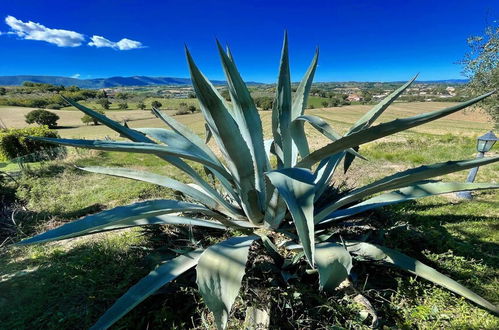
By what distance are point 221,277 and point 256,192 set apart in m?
0.65

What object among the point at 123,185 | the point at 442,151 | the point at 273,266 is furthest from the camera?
the point at 442,151

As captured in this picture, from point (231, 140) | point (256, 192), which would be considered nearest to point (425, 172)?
point (256, 192)

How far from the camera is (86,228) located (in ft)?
3.84

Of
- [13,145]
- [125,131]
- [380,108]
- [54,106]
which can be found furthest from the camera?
[54,106]

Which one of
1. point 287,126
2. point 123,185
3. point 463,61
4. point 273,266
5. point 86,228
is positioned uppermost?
point 463,61

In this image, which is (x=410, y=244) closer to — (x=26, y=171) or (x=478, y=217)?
(x=478, y=217)

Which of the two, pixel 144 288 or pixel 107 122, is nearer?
pixel 144 288

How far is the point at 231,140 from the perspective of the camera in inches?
61.8

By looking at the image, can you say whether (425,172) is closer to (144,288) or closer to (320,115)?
(144,288)

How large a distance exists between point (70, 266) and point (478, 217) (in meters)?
3.74

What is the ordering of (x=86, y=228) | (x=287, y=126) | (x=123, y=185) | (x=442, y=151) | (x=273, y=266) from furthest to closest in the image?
(x=442, y=151) < (x=123, y=185) < (x=287, y=126) < (x=273, y=266) < (x=86, y=228)

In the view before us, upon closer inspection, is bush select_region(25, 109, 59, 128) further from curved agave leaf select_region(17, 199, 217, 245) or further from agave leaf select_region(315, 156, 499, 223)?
agave leaf select_region(315, 156, 499, 223)

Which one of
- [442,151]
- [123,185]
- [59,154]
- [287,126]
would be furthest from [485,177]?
[59,154]

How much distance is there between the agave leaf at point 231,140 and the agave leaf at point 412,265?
0.68 m
